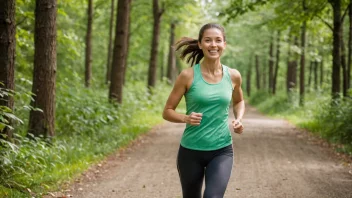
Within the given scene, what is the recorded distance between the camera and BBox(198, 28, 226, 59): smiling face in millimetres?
4355

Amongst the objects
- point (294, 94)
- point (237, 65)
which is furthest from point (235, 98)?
point (237, 65)

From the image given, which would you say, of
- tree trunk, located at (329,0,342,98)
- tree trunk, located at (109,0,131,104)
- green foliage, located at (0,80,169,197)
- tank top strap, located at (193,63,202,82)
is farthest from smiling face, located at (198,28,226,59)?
tree trunk, located at (329,0,342,98)

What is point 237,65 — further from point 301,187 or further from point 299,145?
point 301,187

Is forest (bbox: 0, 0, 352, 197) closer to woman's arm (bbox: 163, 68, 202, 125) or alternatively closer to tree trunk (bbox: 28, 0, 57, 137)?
tree trunk (bbox: 28, 0, 57, 137)

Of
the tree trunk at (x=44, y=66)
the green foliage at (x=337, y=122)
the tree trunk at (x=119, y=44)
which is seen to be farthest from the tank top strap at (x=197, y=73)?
the tree trunk at (x=119, y=44)

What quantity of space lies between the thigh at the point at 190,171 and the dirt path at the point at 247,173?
10.9 ft

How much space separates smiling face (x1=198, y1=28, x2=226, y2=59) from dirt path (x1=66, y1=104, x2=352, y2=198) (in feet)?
12.6

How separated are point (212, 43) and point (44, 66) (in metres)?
6.38

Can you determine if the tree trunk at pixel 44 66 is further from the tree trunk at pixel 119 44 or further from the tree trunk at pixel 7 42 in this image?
the tree trunk at pixel 119 44

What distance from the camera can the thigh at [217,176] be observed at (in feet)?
13.6

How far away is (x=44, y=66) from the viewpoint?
9977 millimetres

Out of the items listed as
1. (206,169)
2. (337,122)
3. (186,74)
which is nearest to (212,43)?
(186,74)

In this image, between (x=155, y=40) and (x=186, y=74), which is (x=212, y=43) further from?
(x=155, y=40)

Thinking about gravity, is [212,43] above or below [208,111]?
above
